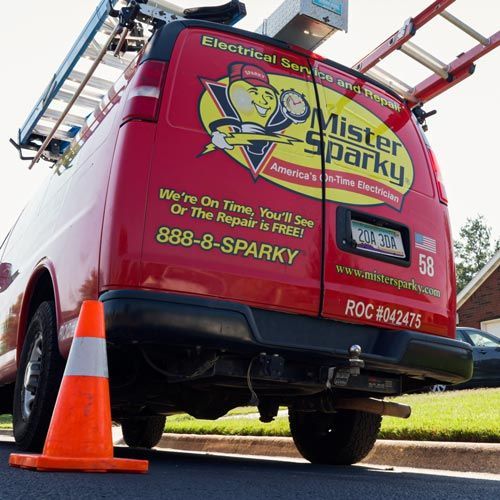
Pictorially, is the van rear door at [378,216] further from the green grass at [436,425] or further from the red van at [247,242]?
the green grass at [436,425]

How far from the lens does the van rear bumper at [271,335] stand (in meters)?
3.33

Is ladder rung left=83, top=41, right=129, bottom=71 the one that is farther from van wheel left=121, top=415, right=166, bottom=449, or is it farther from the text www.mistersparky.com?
van wheel left=121, top=415, right=166, bottom=449

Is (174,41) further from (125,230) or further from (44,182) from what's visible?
(44,182)

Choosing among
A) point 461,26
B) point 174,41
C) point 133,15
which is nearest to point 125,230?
point 174,41

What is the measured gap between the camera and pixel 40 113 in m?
6.43

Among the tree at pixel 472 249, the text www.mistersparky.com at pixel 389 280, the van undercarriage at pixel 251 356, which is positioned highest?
the tree at pixel 472 249

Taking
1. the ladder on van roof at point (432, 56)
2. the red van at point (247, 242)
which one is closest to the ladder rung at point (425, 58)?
the ladder on van roof at point (432, 56)

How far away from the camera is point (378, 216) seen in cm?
411

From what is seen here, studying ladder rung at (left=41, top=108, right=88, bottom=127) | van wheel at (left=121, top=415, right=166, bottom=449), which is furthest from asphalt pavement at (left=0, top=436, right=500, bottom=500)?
van wheel at (left=121, top=415, right=166, bottom=449)

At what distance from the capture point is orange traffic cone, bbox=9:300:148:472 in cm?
301

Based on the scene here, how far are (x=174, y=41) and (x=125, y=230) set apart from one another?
111cm

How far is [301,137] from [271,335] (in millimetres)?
1104

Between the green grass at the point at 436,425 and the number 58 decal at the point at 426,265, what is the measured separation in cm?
195

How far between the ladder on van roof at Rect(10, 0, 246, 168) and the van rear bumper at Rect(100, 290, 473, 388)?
1.53 metres
